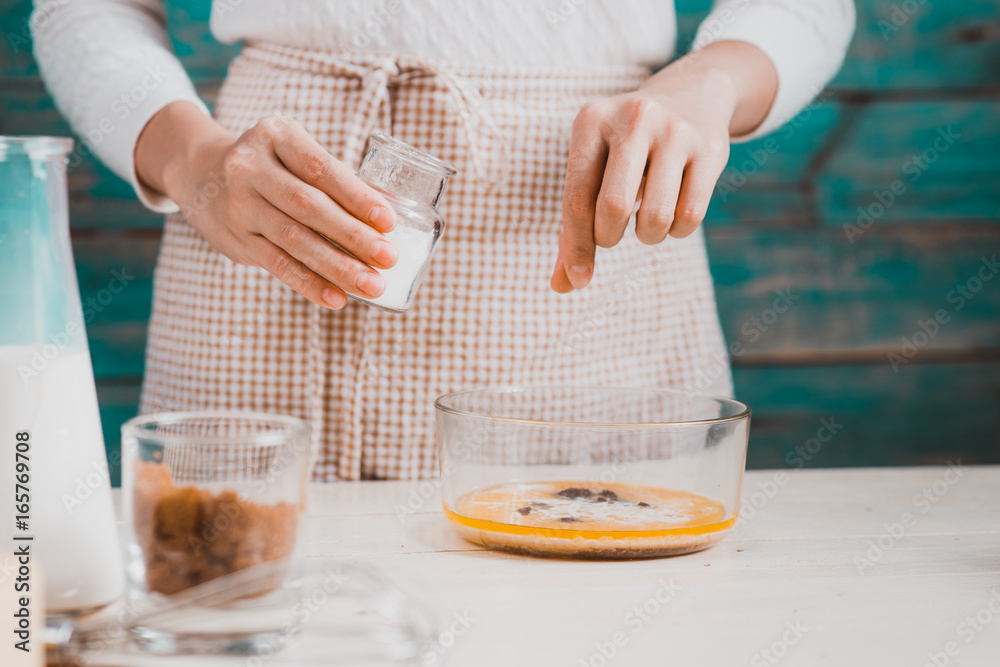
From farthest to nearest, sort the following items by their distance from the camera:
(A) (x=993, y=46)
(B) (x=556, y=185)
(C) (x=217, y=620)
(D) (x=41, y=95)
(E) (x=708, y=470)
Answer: (A) (x=993, y=46) → (D) (x=41, y=95) → (B) (x=556, y=185) → (E) (x=708, y=470) → (C) (x=217, y=620)

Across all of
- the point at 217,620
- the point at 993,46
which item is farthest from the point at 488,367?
the point at 993,46

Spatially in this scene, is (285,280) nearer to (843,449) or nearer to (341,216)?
(341,216)

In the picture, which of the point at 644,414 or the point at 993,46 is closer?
the point at 644,414

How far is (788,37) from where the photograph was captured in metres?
0.81

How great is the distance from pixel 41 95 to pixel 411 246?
809mm

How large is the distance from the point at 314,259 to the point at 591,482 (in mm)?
220

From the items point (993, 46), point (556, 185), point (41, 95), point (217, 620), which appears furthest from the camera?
point (993, 46)

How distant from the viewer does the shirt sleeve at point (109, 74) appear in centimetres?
76

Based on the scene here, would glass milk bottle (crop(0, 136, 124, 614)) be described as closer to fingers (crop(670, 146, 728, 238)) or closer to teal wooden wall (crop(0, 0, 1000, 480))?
fingers (crop(670, 146, 728, 238))

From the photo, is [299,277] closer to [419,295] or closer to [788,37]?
[419,295]

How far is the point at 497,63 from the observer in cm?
80

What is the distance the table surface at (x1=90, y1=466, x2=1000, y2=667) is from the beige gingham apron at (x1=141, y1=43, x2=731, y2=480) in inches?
6.8

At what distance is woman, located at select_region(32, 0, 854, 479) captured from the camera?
2.56 ft

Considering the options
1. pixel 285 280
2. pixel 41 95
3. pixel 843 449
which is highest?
pixel 41 95
